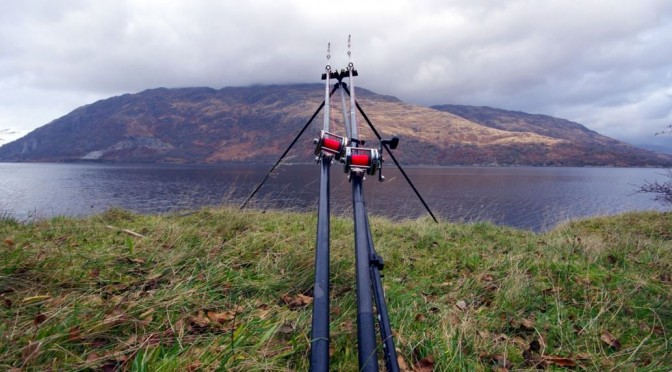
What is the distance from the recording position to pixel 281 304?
11.1 feet

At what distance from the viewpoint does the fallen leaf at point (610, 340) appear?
300cm

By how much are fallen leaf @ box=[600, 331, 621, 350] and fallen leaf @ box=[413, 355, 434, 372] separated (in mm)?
1879

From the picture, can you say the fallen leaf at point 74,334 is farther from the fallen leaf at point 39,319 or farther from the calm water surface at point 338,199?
the calm water surface at point 338,199

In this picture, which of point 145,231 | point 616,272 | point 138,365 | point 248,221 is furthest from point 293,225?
point 616,272

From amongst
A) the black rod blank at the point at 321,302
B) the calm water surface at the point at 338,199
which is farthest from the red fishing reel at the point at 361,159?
the calm water surface at the point at 338,199

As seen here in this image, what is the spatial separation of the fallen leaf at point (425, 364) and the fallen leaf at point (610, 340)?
1.88 metres

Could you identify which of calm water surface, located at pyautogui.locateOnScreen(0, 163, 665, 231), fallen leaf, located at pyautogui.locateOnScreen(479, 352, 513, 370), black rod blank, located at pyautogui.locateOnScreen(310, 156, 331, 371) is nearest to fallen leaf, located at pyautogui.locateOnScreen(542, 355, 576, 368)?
fallen leaf, located at pyautogui.locateOnScreen(479, 352, 513, 370)

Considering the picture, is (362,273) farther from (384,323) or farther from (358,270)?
(384,323)

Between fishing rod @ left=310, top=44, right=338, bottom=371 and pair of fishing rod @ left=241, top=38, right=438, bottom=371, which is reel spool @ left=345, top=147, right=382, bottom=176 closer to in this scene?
pair of fishing rod @ left=241, top=38, right=438, bottom=371

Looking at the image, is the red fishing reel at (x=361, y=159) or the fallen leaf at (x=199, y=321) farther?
the red fishing reel at (x=361, y=159)

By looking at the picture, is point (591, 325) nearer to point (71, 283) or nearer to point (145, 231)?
point (71, 283)

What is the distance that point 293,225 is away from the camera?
716 centimetres

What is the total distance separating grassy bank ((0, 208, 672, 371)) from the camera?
219cm

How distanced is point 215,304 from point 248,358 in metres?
1.05
